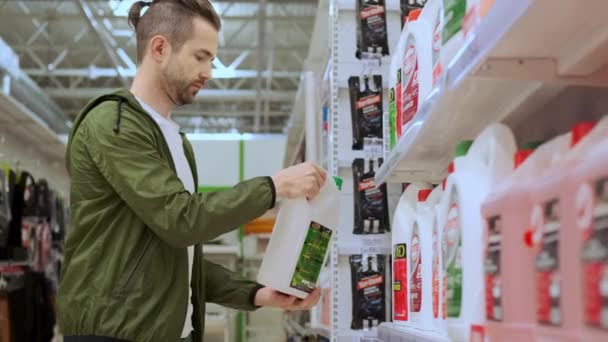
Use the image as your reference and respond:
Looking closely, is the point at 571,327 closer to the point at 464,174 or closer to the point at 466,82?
the point at 464,174

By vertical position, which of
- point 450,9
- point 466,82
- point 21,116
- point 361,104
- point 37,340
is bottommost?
point 37,340

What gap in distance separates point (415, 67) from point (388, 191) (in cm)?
155

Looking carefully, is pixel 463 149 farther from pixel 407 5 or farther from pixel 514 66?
pixel 407 5

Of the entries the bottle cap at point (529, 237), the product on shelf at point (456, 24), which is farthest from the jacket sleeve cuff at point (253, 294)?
the bottle cap at point (529, 237)

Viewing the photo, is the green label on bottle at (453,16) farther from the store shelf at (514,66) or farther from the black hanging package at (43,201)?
the black hanging package at (43,201)

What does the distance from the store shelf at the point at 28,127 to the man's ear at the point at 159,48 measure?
360 cm

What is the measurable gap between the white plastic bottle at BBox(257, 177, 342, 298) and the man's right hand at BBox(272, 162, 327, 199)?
0.29 feet

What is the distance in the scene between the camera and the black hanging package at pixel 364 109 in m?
3.58

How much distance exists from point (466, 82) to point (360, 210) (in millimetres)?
2239

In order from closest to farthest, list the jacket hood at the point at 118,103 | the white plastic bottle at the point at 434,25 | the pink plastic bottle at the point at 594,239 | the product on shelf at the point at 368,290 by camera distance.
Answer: the pink plastic bottle at the point at 594,239 < the white plastic bottle at the point at 434,25 < the jacket hood at the point at 118,103 < the product on shelf at the point at 368,290

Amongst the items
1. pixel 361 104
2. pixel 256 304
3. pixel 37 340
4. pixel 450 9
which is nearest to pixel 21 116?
pixel 37 340

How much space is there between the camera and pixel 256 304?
2.46 meters

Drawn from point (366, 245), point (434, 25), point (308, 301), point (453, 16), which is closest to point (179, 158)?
point (308, 301)

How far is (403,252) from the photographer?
7.22 feet
